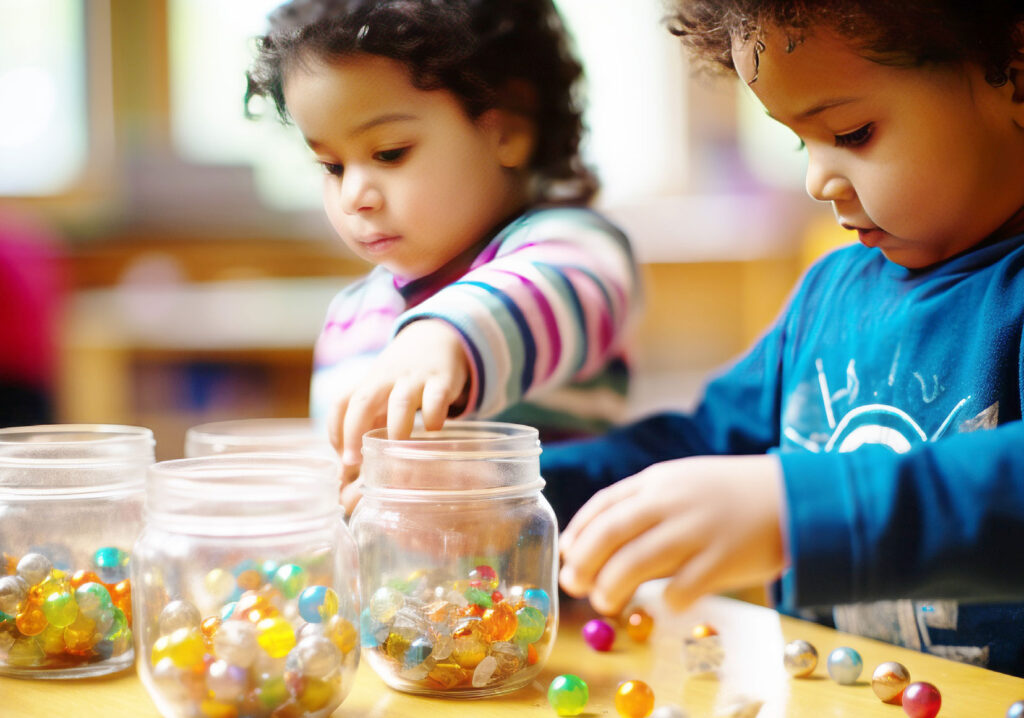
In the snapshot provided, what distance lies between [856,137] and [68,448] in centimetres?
40

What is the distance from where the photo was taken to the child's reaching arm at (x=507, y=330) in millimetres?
515

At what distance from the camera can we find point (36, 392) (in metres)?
1.20

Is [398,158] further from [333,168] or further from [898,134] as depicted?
[898,134]

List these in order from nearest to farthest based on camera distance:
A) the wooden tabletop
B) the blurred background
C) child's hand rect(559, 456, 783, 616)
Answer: child's hand rect(559, 456, 783, 616) < the wooden tabletop < the blurred background

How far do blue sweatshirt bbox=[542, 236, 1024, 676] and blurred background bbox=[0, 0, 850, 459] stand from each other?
0.46 m

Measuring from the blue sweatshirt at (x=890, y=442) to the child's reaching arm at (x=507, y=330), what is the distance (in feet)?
0.25

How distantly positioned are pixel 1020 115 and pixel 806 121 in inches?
3.4

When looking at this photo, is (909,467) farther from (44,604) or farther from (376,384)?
(44,604)

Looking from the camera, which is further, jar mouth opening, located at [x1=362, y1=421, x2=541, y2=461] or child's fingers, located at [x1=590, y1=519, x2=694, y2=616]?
jar mouth opening, located at [x1=362, y1=421, x2=541, y2=461]

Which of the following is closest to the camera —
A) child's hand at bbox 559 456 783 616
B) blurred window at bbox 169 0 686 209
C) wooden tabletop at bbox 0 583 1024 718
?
child's hand at bbox 559 456 783 616

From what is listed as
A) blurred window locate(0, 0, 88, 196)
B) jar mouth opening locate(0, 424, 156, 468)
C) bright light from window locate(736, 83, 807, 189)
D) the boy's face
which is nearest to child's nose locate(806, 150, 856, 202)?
the boy's face

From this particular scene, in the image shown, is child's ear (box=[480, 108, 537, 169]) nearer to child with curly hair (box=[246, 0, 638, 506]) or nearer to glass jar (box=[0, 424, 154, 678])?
child with curly hair (box=[246, 0, 638, 506])

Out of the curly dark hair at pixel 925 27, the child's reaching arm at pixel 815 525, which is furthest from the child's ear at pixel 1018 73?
the child's reaching arm at pixel 815 525

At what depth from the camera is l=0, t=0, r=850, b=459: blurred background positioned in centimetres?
126
